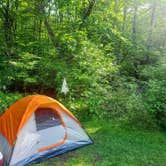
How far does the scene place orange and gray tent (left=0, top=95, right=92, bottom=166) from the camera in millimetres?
3648

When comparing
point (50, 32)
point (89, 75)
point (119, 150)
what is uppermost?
point (50, 32)

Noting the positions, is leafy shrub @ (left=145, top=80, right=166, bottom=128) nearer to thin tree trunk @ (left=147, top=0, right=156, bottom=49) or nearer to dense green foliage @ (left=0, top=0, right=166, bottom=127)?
dense green foliage @ (left=0, top=0, right=166, bottom=127)

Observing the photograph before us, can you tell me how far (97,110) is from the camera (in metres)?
6.05

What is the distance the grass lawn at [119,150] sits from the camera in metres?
3.86

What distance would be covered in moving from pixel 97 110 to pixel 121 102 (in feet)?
2.27

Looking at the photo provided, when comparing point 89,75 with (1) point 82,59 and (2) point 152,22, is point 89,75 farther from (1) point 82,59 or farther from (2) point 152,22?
(2) point 152,22

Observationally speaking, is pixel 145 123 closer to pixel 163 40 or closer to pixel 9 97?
pixel 9 97

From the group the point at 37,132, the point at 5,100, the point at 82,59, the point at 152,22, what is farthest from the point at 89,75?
the point at 152,22

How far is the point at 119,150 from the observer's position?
4.29 m

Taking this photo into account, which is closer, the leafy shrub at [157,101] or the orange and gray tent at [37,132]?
the orange and gray tent at [37,132]

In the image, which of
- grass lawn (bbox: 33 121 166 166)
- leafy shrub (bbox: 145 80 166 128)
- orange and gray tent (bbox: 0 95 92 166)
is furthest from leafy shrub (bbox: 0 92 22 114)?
leafy shrub (bbox: 145 80 166 128)

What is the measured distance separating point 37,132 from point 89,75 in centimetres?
240

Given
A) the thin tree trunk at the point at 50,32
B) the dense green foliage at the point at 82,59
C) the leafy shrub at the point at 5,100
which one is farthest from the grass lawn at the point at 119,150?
the thin tree trunk at the point at 50,32

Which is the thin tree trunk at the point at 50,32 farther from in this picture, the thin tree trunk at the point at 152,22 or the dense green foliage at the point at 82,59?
the thin tree trunk at the point at 152,22
